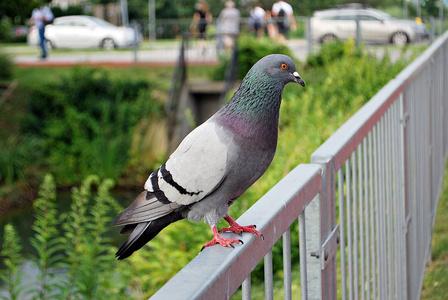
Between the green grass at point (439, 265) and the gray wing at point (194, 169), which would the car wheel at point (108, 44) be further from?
the gray wing at point (194, 169)

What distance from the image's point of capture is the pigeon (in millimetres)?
2680

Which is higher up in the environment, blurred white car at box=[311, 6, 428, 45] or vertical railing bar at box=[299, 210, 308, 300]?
vertical railing bar at box=[299, 210, 308, 300]

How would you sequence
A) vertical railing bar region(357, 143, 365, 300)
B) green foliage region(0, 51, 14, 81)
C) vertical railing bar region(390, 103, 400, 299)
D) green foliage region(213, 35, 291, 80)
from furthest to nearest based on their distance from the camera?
1. green foliage region(0, 51, 14, 81)
2. green foliage region(213, 35, 291, 80)
3. vertical railing bar region(390, 103, 400, 299)
4. vertical railing bar region(357, 143, 365, 300)

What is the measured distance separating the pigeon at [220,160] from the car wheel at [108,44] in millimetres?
31287

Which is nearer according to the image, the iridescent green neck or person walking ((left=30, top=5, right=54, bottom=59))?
the iridescent green neck

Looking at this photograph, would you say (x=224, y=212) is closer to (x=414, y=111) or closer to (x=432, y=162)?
(x=414, y=111)

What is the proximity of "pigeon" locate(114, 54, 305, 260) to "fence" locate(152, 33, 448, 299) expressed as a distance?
0.17m

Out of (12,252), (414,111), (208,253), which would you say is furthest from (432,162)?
(208,253)

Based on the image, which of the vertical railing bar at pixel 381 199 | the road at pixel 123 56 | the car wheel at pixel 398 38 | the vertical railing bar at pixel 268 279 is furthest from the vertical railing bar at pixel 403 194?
the road at pixel 123 56

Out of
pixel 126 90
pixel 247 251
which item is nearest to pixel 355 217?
pixel 247 251

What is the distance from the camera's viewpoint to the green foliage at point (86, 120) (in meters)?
24.7

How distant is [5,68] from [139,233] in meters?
25.6

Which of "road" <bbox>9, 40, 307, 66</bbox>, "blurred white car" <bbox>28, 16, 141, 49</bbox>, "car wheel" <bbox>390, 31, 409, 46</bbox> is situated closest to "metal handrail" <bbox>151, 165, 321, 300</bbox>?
"car wheel" <bbox>390, 31, 409, 46</bbox>

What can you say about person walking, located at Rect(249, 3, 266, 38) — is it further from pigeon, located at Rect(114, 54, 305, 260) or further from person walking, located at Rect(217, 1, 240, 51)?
pigeon, located at Rect(114, 54, 305, 260)
